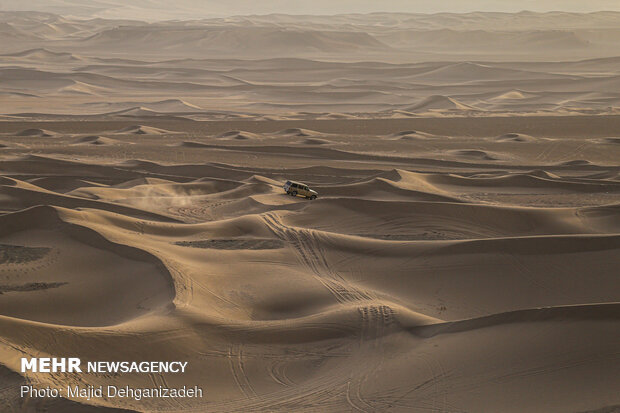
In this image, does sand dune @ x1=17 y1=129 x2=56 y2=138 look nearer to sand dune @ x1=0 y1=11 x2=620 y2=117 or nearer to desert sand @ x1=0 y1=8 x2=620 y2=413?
desert sand @ x1=0 y1=8 x2=620 y2=413

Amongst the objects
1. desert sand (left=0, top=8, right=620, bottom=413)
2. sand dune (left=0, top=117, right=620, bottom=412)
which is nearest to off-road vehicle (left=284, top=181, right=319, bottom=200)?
sand dune (left=0, top=117, right=620, bottom=412)

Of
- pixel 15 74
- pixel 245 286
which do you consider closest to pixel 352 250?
pixel 245 286

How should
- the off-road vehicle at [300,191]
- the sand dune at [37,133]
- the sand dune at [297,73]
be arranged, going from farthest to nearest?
1. the sand dune at [297,73]
2. the sand dune at [37,133]
3. the off-road vehicle at [300,191]

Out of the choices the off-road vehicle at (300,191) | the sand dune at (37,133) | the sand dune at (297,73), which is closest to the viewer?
the off-road vehicle at (300,191)

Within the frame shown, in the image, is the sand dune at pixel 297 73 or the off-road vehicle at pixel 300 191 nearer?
the off-road vehicle at pixel 300 191

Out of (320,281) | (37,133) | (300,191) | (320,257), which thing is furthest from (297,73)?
(320,281)

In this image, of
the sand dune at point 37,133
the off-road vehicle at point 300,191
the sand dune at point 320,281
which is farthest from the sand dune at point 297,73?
the off-road vehicle at point 300,191

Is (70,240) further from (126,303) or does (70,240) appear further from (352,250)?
(352,250)

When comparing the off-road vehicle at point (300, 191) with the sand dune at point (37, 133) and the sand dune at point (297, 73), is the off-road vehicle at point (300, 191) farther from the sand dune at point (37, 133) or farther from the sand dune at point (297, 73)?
the sand dune at point (297, 73)

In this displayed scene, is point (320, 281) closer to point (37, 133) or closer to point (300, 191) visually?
Answer: point (300, 191)

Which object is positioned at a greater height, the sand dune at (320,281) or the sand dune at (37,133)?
the sand dune at (320,281)

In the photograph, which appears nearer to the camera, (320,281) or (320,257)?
(320,281)
